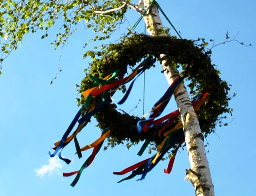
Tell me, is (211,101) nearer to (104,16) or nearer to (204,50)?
(204,50)

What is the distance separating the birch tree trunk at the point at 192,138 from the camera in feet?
17.6

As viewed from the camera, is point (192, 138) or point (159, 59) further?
point (159, 59)

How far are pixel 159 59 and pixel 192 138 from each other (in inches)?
51.7

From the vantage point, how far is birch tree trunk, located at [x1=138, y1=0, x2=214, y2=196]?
5359mm

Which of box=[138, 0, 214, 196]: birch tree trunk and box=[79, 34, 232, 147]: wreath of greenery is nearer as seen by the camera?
box=[138, 0, 214, 196]: birch tree trunk

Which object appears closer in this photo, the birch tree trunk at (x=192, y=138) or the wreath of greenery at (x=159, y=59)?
the birch tree trunk at (x=192, y=138)

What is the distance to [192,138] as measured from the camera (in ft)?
19.1

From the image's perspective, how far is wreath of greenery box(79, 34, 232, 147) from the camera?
21.6 feet

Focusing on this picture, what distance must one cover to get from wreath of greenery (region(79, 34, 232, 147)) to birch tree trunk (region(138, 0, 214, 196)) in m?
0.20

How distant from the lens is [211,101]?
6895mm

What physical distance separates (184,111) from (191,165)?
2.85 feet

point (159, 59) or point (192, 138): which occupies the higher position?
point (159, 59)

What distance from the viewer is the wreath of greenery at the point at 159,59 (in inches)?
260

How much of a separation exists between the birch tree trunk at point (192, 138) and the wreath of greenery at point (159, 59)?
7.9 inches
